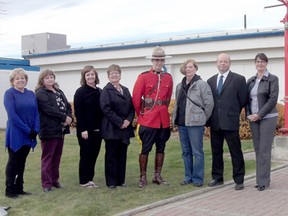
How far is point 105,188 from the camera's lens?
7.93 meters

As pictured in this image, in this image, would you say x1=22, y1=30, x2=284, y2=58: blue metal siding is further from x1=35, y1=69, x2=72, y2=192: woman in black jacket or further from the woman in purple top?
the woman in purple top

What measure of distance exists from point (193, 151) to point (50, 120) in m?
2.41

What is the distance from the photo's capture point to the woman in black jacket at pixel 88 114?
308 inches

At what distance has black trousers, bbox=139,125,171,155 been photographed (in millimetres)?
7875

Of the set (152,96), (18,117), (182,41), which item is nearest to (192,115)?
(152,96)

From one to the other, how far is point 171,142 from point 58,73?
11.1 metres

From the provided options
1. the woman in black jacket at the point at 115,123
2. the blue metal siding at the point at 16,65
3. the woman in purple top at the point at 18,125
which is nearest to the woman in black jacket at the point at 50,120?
the woman in purple top at the point at 18,125

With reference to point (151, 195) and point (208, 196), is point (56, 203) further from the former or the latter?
point (208, 196)

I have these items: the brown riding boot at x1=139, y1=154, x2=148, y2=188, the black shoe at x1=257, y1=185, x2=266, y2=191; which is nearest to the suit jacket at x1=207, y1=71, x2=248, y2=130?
the black shoe at x1=257, y1=185, x2=266, y2=191

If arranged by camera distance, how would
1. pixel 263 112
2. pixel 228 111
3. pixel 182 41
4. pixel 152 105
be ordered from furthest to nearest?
1. pixel 182 41
2. pixel 152 105
3. pixel 228 111
4. pixel 263 112

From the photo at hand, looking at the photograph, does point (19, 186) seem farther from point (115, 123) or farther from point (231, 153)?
point (231, 153)

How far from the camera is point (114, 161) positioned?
26.0ft

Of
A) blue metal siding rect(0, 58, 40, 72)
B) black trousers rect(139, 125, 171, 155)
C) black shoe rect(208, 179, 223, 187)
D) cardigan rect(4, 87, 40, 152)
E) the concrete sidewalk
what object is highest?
blue metal siding rect(0, 58, 40, 72)

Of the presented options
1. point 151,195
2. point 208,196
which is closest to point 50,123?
point 151,195
